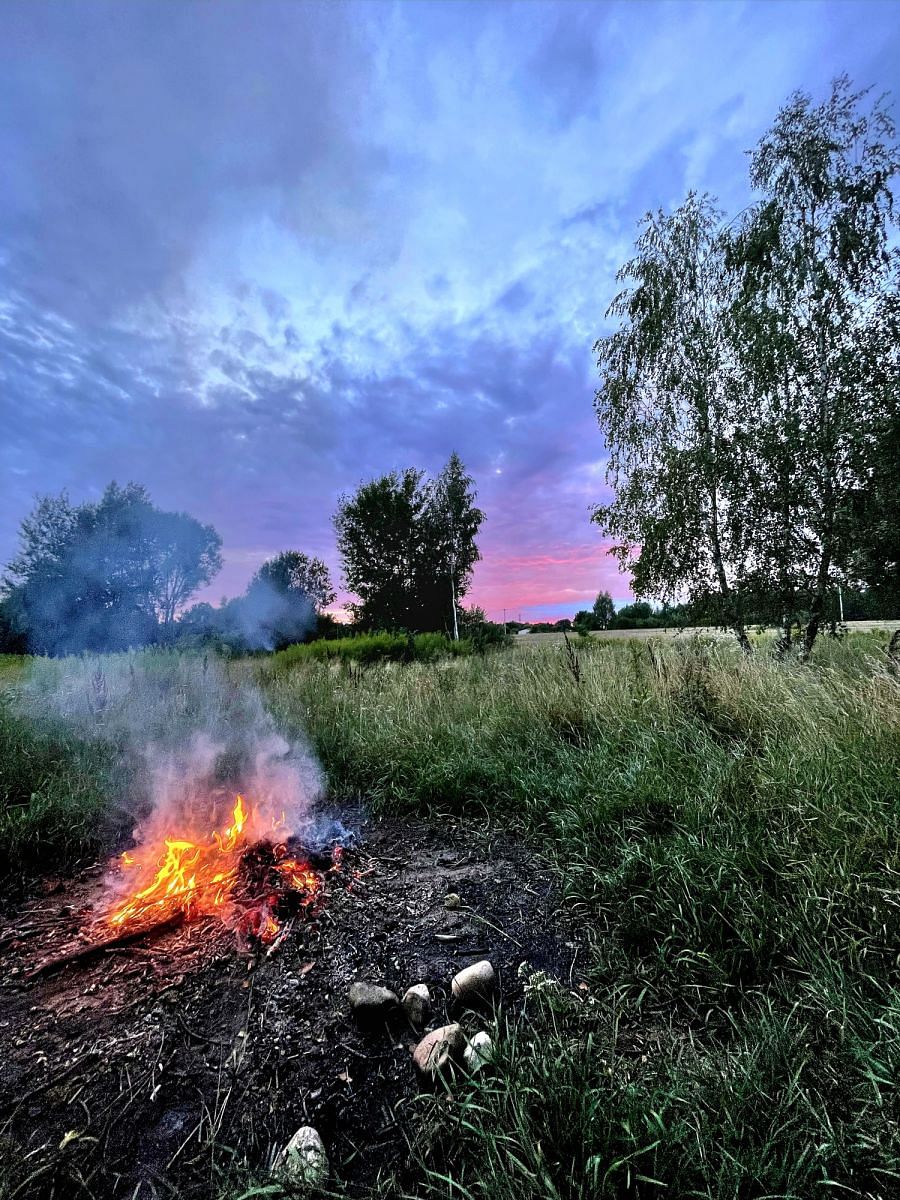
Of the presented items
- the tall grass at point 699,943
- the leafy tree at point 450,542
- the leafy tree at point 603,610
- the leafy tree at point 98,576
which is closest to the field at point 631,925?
the tall grass at point 699,943

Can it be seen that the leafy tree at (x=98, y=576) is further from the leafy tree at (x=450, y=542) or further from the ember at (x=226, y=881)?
the leafy tree at (x=450, y=542)

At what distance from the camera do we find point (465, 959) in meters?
1.87

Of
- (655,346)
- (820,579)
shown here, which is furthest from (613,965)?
(655,346)

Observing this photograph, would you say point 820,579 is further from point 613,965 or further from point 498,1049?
point 498,1049

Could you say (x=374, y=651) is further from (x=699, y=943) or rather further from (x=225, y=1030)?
(x=699, y=943)

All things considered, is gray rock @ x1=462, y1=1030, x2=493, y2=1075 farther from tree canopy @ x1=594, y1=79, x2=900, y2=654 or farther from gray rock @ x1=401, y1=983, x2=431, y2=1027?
tree canopy @ x1=594, y1=79, x2=900, y2=654

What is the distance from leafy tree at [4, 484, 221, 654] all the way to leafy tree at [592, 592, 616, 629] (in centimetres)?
2701

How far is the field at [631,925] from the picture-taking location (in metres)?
1.08

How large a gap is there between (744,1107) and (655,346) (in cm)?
858

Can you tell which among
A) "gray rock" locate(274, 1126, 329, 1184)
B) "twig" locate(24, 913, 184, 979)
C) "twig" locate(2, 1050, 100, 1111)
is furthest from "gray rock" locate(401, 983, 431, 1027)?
"twig" locate(24, 913, 184, 979)

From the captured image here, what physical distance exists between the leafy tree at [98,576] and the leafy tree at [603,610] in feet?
88.6

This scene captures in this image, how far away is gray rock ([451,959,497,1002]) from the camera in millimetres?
1652

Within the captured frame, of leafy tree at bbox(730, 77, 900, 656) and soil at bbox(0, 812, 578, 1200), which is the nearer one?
soil at bbox(0, 812, 578, 1200)

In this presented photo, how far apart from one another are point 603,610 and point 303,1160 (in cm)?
3192
